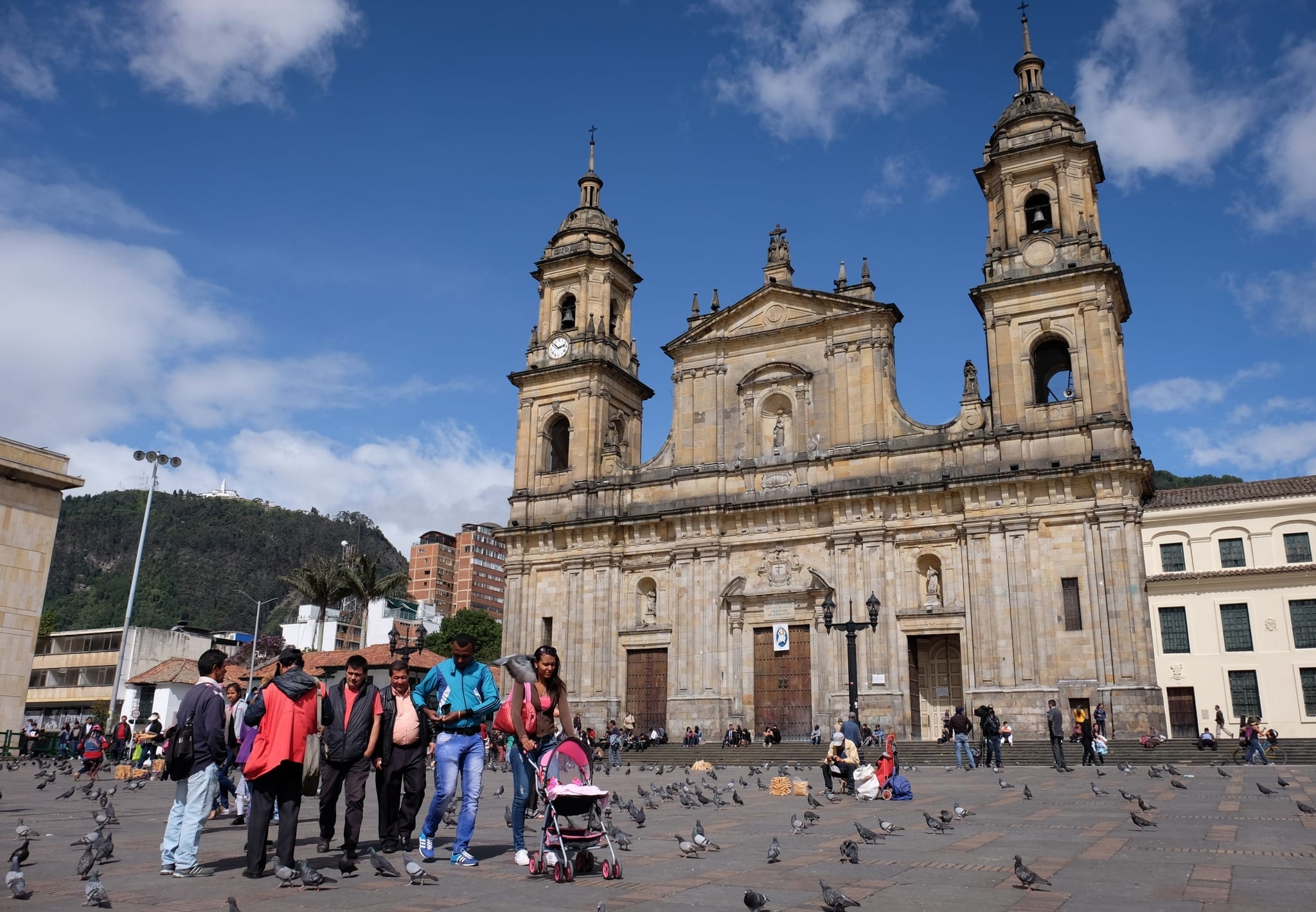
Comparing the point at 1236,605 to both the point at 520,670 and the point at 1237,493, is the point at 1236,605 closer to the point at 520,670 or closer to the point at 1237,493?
the point at 1237,493

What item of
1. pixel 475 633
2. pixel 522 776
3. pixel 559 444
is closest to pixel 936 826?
pixel 522 776

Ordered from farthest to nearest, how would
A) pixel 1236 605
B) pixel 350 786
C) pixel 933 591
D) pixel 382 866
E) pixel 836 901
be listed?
pixel 933 591 → pixel 1236 605 → pixel 350 786 → pixel 382 866 → pixel 836 901

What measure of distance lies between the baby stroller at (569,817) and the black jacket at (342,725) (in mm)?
1589

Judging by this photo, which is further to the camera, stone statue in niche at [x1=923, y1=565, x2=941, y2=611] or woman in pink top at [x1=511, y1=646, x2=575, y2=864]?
stone statue in niche at [x1=923, y1=565, x2=941, y2=611]

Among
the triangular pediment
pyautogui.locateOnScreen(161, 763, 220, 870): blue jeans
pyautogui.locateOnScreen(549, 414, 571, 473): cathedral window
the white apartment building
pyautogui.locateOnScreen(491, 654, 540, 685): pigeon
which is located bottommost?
pyautogui.locateOnScreen(161, 763, 220, 870): blue jeans

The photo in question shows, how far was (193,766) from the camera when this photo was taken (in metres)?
8.17

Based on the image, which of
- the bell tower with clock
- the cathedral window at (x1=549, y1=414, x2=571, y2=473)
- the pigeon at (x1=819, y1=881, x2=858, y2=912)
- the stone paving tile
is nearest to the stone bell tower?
the bell tower with clock

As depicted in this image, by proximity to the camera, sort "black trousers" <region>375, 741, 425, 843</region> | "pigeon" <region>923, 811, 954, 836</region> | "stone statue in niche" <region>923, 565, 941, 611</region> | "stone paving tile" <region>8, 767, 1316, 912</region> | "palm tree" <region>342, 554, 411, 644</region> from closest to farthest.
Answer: "stone paving tile" <region>8, 767, 1316, 912</region>
"black trousers" <region>375, 741, 425, 843</region>
"pigeon" <region>923, 811, 954, 836</region>
"stone statue in niche" <region>923, 565, 941, 611</region>
"palm tree" <region>342, 554, 411, 644</region>

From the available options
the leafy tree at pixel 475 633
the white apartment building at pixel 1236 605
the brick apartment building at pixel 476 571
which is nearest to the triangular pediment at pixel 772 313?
the white apartment building at pixel 1236 605

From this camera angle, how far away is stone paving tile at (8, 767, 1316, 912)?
6.73m

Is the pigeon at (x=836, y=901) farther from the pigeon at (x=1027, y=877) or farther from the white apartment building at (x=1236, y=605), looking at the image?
the white apartment building at (x=1236, y=605)

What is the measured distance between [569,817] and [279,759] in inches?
92.6

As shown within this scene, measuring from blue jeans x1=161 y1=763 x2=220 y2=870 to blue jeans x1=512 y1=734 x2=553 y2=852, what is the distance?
8.02ft

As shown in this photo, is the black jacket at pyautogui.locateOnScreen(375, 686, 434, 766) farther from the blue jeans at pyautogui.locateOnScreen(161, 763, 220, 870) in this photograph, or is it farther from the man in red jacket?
the blue jeans at pyautogui.locateOnScreen(161, 763, 220, 870)
